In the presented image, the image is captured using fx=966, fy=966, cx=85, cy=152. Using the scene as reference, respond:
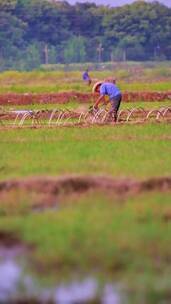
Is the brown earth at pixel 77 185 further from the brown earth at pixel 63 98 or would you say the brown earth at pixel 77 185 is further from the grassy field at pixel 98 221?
the brown earth at pixel 63 98

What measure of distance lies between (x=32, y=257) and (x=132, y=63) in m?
83.4

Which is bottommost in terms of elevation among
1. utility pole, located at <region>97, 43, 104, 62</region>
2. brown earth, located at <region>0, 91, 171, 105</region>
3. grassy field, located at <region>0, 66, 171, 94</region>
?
utility pole, located at <region>97, 43, 104, 62</region>

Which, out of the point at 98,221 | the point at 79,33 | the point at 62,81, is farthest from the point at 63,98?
the point at 79,33

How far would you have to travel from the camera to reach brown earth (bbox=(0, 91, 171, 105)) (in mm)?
34656

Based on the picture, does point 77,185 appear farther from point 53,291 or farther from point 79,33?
point 79,33

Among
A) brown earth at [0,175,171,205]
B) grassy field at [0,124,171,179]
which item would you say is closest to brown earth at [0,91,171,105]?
grassy field at [0,124,171,179]

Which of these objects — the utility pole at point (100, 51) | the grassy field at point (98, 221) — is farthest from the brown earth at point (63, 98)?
the utility pole at point (100, 51)

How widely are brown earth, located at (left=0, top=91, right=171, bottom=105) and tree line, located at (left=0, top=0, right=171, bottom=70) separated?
1838 inches

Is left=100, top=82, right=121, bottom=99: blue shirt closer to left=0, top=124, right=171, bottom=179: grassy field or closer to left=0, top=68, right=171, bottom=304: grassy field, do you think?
left=0, top=124, right=171, bottom=179: grassy field

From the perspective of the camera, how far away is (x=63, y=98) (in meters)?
35.0

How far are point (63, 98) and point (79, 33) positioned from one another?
58.8 m

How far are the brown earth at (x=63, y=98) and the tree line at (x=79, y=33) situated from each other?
4668 centimetres

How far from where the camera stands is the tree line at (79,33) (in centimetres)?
8431

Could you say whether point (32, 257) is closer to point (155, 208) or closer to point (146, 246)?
point (146, 246)
